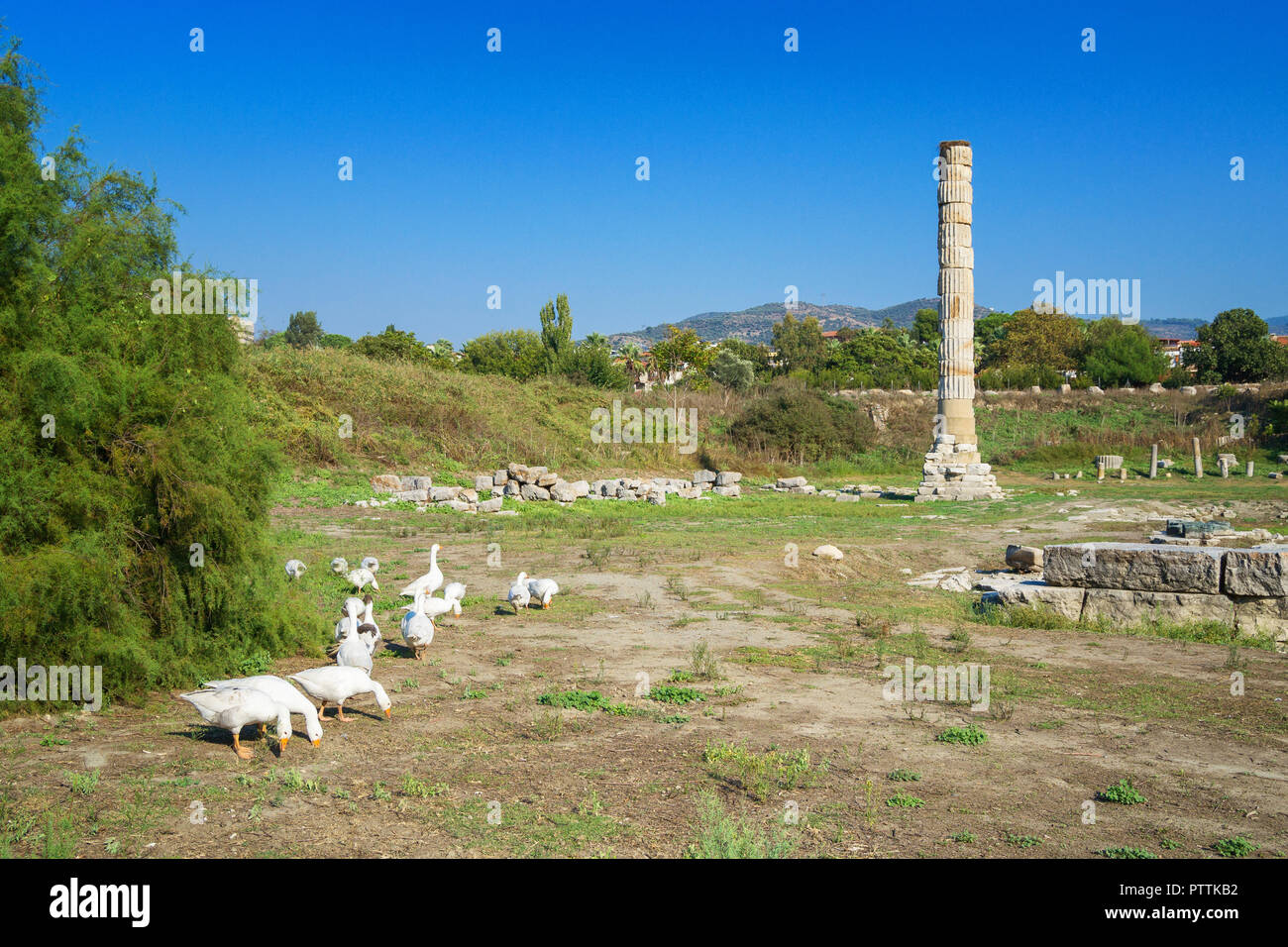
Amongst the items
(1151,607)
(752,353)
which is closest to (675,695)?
(1151,607)

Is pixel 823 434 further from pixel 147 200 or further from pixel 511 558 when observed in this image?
pixel 147 200

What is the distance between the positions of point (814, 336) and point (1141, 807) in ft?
300

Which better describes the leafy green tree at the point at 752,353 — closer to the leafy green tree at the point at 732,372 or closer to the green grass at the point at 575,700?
the leafy green tree at the point at 732,372

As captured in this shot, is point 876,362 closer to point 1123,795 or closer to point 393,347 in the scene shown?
point 393,347

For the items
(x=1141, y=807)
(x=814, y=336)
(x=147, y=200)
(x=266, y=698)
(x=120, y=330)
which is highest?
(x=814, y=336)

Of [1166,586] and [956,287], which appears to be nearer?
[1166,586]

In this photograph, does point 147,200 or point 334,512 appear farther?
point 334,512

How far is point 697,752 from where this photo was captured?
655 centimetres

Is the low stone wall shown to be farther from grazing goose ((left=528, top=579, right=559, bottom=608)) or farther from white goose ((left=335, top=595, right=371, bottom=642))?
white goose ((left=335, top=595, right=371, bottom=642))

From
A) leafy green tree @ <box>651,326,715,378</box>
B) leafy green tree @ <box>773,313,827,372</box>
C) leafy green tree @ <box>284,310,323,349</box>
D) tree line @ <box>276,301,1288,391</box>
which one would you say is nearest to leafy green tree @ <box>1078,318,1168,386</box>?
tree line @ <box>276,301,1288,391</box>

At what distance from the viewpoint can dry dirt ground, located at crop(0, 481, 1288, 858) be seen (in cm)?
510

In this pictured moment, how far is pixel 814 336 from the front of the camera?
3720 inches

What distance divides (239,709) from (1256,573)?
10537 mm
